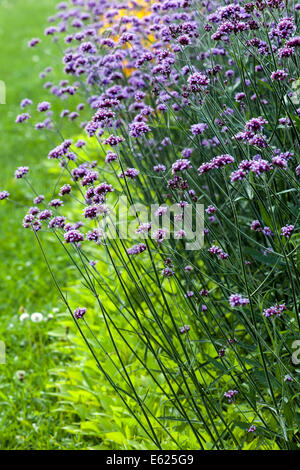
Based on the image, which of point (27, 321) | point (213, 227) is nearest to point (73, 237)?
point (213, 227)

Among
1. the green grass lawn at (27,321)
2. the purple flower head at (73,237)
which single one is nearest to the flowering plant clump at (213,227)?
the purple flower head at (73,237)

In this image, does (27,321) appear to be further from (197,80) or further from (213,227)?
(197,80)

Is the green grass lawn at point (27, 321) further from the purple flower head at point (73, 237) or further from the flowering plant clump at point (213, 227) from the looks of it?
the purple flower head at point (73, 237)

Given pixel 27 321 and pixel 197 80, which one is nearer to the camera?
pixel 197 80

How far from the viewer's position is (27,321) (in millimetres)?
4176

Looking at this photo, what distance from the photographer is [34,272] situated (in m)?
5.00

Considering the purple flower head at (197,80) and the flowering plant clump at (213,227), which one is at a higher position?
the purple flower head at (197,80)

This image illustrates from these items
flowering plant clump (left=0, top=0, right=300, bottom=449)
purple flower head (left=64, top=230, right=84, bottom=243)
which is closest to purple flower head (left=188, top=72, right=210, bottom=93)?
flowering plant clump (left=0, top=0, right=300, bottom=449)

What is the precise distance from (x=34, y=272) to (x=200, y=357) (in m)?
2.30

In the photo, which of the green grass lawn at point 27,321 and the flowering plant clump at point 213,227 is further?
the green grass lawn at point 27,321

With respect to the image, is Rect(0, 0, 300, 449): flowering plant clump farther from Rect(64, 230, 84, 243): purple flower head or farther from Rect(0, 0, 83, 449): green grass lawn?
Rect(0, 0, 83, 449): green grass lawn

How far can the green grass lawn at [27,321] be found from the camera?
3246mm

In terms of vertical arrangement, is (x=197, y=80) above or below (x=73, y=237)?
above
